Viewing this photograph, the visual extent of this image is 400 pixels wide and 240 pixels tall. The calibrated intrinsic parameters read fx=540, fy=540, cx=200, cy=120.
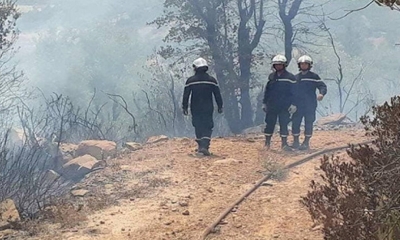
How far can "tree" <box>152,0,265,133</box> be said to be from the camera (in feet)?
53.7

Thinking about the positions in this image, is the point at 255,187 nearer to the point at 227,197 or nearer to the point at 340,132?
the point at 227,197

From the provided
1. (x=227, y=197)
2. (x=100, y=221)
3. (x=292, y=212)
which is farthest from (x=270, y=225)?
(x=100, y=221)

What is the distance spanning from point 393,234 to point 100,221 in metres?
3.58

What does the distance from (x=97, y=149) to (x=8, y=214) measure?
4.55 m

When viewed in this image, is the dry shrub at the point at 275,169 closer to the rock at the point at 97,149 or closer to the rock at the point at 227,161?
the rock at the point at 227,161

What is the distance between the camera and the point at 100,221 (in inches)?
232

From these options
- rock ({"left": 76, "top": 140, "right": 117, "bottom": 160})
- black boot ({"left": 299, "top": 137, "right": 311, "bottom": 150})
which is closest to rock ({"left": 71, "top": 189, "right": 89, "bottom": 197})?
rock ({"left": 76, "top": 140, "right": 117, "bottom": 160})

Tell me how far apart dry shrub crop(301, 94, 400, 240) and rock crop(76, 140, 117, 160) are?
23.1 ft

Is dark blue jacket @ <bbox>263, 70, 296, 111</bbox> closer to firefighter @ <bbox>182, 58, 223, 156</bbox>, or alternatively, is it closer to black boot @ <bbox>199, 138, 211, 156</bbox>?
firefighter @ <bbox>182, 58, 223, 156</bbox>

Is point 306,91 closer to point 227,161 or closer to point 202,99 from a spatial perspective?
point 202,99

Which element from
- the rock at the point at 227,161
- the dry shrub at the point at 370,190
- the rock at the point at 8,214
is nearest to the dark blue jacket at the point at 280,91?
the rock at the point at 227,161

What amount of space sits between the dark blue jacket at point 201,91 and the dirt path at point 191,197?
2.74 feet

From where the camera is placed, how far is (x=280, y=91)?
8.99 metres

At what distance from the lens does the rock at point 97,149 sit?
10414mm
